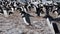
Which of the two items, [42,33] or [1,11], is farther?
[1,11]

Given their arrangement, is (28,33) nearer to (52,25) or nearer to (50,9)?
(52,25)

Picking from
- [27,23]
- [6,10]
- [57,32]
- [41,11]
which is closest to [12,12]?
[6,10]

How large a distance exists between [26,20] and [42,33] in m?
1.41

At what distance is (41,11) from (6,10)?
3220 mm

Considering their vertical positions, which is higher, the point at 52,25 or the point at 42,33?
the point at 52,25

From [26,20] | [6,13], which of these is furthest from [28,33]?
[6,13]

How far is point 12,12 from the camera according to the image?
12.6m

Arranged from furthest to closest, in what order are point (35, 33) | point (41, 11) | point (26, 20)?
point (41, 11)
point (26, 20)
point (35, 33)

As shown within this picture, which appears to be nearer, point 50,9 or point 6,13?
point 50,9

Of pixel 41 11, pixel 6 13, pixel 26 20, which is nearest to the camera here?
pixel 26 20

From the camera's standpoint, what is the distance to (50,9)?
10.9m

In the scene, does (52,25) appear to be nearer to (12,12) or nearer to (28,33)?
(28,33)

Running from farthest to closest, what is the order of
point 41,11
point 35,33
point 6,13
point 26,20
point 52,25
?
point 6,13 < point 41,11 < point 26,20 < point 35,33 < point 52,25

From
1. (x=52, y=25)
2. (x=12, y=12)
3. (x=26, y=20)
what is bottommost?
(x=12, y=12)
